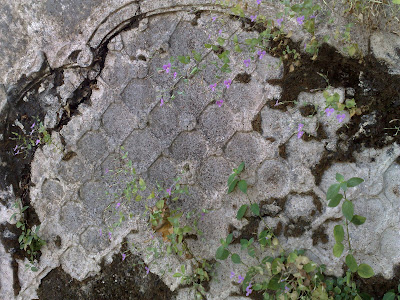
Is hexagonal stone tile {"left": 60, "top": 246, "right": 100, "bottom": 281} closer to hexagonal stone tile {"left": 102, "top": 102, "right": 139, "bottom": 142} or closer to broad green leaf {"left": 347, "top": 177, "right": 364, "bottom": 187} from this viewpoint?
hexagonal stone tile {"left": 102, "top": 102, "right": 139, "bottom": 142}

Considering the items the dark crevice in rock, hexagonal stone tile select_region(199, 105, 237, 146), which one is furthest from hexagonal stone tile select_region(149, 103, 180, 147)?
the dark crevice in rock

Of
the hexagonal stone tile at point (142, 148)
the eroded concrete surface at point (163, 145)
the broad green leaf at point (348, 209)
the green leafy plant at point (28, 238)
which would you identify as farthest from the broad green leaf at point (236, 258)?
the green leafy plant at point (28, 238)

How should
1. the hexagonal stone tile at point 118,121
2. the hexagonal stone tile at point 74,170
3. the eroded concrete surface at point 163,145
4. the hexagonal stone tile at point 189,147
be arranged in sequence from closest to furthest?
1. the eroded concrete surface at point 163,145
2. the hexagonal stone tile at point 189,147
3. the hexagonal stone tile at point 118,121
4. the hexagonal stone tile at point 74,170

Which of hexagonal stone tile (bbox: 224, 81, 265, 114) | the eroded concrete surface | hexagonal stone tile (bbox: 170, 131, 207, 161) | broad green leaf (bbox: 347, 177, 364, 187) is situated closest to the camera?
broad green leaf (bbox: 347, 177, 364, 187)

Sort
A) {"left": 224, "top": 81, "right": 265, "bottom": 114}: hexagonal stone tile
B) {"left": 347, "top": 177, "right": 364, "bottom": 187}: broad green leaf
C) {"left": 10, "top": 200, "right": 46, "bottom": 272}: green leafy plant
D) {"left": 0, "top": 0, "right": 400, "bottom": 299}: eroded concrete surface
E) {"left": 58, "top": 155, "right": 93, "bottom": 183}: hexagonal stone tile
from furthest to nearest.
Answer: {"left": 10, "top": 200, "right": 46, "bottom": 272}: green leafy plant → {"left": 58, "top": 155, "right": 93, "bottom": 183}: hexagonal stone tile → {"left": 224, "top": 81, "right": 265, "bottom": 114}: hexagonal stone tile → {"left": 0, "top": 0, "right": 400, "bottom": 299}: eroded concrete surface → {"left": 347, "top": 177, "right": 364, "bottom": 187}: broad green leaf

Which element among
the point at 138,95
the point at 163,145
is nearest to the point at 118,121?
the point at 138,95

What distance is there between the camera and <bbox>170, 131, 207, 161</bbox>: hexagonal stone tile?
1.89 metres

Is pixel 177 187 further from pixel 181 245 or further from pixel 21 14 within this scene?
pixel 21 14

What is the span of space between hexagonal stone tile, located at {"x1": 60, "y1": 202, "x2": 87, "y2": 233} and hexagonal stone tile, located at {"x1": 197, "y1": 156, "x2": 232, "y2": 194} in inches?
28.4

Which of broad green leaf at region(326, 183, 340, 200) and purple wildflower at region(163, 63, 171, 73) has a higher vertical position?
purple wildflower at region(163, 63, 171, 73)

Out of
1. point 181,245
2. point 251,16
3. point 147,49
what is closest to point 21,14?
point 147,49

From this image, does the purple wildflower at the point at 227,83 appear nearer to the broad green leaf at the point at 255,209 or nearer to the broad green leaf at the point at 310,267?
the broad green leaf at the point at 255,209

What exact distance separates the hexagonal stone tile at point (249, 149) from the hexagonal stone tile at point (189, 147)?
13cm

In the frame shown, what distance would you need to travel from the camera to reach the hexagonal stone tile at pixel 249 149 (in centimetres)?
177
